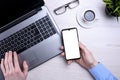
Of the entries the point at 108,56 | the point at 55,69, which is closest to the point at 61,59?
the point at 55,69

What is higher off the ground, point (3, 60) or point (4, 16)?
point (4, 16)

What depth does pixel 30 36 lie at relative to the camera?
1085 millimetres

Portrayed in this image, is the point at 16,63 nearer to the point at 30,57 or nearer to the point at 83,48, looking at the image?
the point at 30,57

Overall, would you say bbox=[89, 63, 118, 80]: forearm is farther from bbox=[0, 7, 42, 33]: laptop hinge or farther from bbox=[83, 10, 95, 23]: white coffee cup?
bbox=[0, 7, 42, 33]: laptop hinge

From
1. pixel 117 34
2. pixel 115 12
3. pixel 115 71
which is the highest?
pixel 115 12

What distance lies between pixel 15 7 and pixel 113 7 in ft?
1.28

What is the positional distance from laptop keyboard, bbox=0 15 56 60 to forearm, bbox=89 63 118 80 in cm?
23

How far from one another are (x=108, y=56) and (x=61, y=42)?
21 cm

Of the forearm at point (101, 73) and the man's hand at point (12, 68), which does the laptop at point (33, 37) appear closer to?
the man's hand at point (12, 68)

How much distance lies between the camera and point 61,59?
43.0 inches

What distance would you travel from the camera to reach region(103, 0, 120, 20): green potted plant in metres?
1.03

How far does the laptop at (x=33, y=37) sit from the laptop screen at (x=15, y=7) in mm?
19

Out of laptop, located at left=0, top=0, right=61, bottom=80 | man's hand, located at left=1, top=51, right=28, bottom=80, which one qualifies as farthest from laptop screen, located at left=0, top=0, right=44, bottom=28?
man's hand, located at left=1, top=51, right=28, bottom=80

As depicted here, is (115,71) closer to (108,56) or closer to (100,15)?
(108,56)
